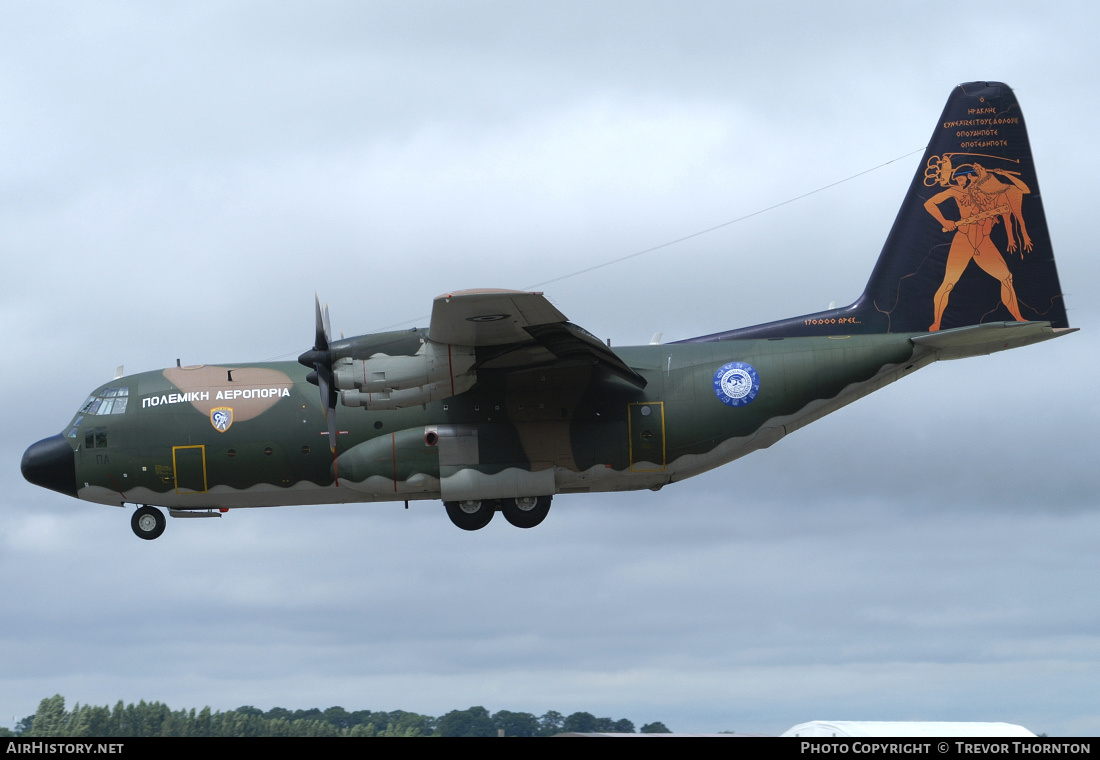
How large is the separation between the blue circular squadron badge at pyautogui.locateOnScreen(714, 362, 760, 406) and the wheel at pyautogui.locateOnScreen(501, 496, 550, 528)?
4.50 metres

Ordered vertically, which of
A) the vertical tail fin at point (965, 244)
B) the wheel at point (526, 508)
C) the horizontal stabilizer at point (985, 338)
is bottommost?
the wheel at point (526, 508)

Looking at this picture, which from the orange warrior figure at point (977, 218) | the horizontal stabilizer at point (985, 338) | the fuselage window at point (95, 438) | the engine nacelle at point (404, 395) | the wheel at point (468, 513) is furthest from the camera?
the orange warrior figure at point (977, 218)

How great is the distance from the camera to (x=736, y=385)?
86.8ft

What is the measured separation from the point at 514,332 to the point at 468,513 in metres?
4.68

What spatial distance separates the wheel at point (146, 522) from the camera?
1094 inches

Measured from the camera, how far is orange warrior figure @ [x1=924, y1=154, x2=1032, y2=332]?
28.0 metres

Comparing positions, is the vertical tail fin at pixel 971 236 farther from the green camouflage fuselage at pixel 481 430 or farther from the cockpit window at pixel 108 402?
the cockpit window at pixel 108 402

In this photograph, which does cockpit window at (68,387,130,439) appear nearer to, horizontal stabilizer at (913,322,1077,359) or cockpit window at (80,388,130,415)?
cockpit window at (80,388,130,415)

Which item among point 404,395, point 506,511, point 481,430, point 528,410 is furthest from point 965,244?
point 404,395

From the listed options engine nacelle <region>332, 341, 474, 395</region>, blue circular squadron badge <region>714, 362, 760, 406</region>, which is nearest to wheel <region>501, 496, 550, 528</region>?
engine nacelle <region>332, 341, 474, 395</region>

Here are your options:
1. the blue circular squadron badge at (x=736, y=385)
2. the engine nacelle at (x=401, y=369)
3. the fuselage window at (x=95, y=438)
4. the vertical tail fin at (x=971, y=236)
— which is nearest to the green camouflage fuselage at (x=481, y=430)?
the fuselage window at (x=95, y=438)

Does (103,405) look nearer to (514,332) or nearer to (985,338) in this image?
(514,332)

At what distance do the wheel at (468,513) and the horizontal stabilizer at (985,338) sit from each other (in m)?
10.2
